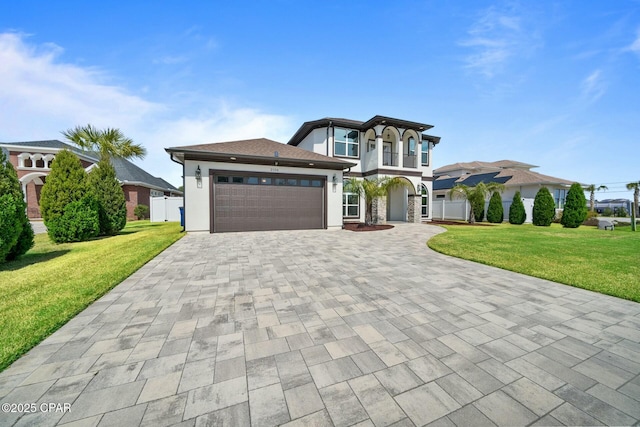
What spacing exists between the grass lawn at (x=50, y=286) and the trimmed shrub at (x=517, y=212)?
22873 mm

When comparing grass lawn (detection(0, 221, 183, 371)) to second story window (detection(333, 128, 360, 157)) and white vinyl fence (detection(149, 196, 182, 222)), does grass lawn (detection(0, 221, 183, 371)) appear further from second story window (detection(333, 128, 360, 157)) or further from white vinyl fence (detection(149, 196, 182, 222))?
white vinyl fence (detection(149, 196, 182, 222))

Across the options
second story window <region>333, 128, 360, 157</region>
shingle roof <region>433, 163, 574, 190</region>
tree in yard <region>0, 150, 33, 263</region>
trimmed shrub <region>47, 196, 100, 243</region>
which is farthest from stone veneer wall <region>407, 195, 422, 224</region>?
tree in yard <region>0, 150, 33, 263</region>

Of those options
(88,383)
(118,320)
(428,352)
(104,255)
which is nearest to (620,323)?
(428,352)

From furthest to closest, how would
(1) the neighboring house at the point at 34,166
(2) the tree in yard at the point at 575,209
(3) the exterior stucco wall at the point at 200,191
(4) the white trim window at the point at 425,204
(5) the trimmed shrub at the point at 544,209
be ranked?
1. (1) the neighboring house at the point at 34,166
2. (4) the white trim window at the point at 425,204
3. (5) the trimmed shrub at the point at 544,209
4. (2) the tree in yard at the point at 575,209
5. (3) the exterior stucco wall at the point at 200,191

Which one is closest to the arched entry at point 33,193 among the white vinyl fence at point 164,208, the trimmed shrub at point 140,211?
the trimmed shrub at point 140,211

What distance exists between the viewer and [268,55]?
9414 mm

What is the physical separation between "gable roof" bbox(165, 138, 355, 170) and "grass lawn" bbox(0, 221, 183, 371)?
4.50 meters

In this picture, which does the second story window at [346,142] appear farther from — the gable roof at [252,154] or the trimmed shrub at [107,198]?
the trimmed shrub at [107,198]

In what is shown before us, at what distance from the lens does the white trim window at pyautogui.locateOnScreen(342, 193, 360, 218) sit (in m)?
15.4

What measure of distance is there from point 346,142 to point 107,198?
1324 cm

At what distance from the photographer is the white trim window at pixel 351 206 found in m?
15.4

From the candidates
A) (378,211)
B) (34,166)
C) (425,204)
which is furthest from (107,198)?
(425,204)

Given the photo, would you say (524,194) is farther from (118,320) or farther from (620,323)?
(118,320)

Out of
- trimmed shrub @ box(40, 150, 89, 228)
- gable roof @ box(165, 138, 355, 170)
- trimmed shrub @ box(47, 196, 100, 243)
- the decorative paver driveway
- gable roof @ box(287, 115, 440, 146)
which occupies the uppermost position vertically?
gable roof @ box(287, 115, 440, 146)
